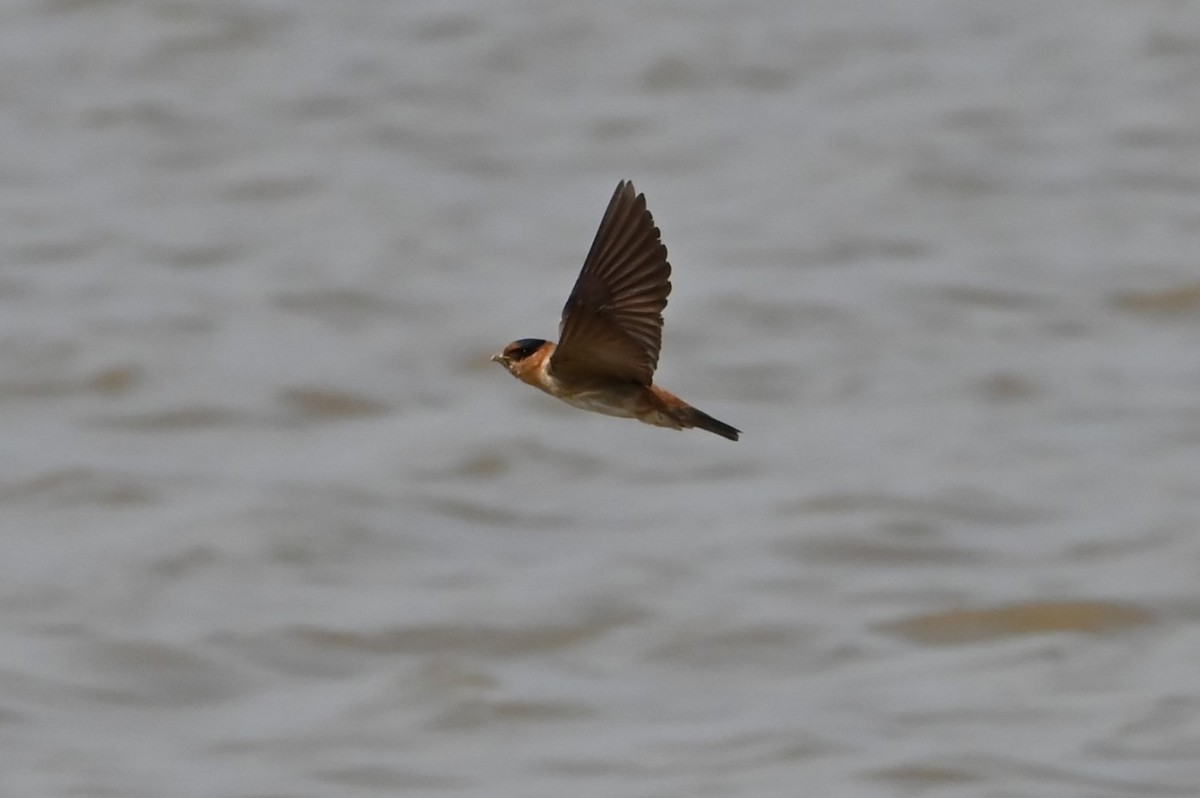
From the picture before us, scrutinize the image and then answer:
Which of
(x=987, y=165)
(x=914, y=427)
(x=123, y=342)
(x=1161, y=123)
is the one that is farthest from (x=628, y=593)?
(x=1161, y=123)

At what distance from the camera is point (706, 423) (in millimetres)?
4047


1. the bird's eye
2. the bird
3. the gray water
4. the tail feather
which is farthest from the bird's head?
the gray water

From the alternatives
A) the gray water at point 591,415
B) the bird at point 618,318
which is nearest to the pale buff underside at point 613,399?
the bird at point 618,318

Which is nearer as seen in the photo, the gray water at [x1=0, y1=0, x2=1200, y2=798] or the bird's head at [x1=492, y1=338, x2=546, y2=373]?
the bird's head at [x1=492, y1=338, x2=546, y2=373]

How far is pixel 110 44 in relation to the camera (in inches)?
655

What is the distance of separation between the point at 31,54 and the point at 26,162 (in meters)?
1.39

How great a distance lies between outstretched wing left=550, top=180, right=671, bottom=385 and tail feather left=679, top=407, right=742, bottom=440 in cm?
10

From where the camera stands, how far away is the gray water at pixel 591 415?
10047mm

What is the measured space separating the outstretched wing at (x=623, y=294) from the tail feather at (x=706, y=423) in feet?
0.34

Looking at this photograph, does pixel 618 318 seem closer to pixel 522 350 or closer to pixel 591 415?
pixel 522 350

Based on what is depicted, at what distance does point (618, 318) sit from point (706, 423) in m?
0.21

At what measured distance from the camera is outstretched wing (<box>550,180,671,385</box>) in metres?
4.06

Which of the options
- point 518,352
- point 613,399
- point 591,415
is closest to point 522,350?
point 518,352

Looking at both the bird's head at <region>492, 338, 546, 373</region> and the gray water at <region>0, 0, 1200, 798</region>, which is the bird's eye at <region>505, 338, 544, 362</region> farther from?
the gray water at <region>0, 0, 1200, 798</region>
